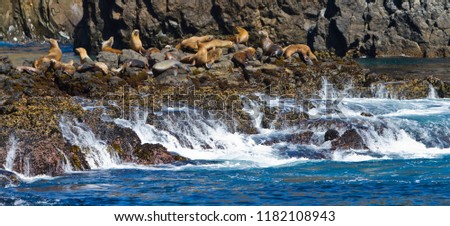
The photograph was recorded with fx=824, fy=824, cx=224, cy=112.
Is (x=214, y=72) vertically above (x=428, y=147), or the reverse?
(x=214, y=72)

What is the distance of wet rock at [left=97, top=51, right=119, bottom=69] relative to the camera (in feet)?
89.6

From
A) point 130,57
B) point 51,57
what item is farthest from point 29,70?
point 130,57

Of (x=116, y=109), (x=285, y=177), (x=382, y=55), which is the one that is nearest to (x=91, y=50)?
(x=382, y=55)

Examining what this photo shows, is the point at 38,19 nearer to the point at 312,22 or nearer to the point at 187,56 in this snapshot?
the point at 312,22

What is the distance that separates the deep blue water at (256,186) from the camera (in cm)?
1552

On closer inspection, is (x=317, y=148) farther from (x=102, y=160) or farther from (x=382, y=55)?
(x=382, y=55)

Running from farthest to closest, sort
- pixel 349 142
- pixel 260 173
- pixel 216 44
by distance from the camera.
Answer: pixel 216 44, pixel 349 142, pixel 260 173

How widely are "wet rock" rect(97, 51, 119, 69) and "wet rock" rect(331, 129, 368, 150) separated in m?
9.23

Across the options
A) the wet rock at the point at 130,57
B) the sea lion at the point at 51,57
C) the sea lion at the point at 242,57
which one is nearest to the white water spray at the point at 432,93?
the sea lion at the point at 242,57

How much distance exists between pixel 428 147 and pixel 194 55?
901 centimetres

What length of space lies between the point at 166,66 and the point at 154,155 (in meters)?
6.90

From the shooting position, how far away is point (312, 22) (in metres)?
57.5

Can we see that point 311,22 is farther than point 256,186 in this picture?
Yes

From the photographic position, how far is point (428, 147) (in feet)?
70.9
